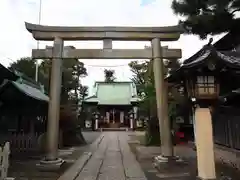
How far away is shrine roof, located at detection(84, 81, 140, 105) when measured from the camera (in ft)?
123

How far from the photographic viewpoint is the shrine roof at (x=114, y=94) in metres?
37.6

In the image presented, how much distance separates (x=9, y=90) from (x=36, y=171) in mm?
4598

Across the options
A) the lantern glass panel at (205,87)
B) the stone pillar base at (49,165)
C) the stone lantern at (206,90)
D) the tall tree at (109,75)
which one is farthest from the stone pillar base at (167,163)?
the tall tree at (109,75)

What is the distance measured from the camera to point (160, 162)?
9.03 metres

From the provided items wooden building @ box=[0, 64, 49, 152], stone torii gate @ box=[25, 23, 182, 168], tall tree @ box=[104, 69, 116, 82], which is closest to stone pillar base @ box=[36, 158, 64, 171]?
stone torii gate @ box=[25, 23, 182, 168]

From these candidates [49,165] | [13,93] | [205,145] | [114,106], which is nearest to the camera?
[205,145]

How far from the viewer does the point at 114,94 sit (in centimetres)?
4041

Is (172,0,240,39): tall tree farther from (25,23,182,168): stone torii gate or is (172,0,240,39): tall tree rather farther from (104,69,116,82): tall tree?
(104,69,116,82): tall tree

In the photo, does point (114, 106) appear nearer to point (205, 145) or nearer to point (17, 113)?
point (17, 113)

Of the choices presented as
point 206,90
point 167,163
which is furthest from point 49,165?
point 206,90

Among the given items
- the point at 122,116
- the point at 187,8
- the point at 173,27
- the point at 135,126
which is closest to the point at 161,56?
the point at 173,27

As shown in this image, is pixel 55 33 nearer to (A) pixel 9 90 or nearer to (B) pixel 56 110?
(B) pixel 56 110

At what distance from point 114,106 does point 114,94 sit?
3.05 meters

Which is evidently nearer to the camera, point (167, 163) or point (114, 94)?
point (167, 163)
